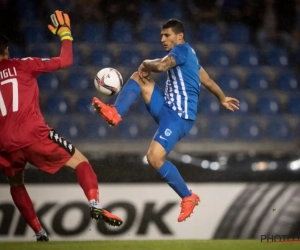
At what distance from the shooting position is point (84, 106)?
30.4 feet

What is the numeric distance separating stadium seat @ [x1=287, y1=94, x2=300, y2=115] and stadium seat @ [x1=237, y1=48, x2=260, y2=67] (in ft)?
2.19

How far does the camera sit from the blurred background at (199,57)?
9.05 metres

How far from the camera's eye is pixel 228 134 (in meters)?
9.16

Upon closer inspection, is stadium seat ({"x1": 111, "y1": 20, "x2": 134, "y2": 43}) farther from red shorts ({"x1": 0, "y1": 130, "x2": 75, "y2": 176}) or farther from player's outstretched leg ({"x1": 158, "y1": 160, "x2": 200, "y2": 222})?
red shorts ({"x1": 0, "y1": 130, "x2": 75, "y2": 176})

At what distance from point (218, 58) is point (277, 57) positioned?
2.61 feet

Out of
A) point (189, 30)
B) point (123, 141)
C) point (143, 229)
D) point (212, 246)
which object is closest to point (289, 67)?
point (189, 30)

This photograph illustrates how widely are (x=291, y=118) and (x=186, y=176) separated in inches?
90.2

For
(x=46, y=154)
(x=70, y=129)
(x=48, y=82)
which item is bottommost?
(x=70, y=129)

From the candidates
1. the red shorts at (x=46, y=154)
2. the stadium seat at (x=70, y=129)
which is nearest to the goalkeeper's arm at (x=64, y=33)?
the red shorts at (x=46, y=154)

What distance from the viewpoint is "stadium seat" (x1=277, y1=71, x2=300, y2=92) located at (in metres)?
9.73

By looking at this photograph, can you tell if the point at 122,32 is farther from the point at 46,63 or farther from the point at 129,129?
the point at 46,63

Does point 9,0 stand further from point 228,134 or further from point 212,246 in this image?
point 212,246

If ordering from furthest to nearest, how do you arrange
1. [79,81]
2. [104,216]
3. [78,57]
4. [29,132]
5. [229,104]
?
[78,57], [79,81], [229,104], [29,132], [104,216]

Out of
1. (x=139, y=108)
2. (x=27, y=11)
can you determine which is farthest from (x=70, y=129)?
(x=27, y=11)
